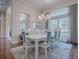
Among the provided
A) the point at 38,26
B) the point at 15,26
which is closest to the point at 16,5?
the point at 15,26

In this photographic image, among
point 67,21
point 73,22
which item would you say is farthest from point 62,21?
A: point 73,22

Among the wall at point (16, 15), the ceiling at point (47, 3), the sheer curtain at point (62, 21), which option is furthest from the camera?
the sheer curtain at point (62, 21)

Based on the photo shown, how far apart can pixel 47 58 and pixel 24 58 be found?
883 millimetres

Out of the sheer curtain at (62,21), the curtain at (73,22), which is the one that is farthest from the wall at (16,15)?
the curtain at (73,22)

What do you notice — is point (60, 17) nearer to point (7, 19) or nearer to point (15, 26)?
point (15, 26)

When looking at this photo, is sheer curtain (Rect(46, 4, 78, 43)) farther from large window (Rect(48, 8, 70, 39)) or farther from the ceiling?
the ceiling

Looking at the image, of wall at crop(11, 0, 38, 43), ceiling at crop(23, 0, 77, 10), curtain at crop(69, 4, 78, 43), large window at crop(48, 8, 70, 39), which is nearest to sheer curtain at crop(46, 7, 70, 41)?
large window at crop(48, 8, 70, 39)

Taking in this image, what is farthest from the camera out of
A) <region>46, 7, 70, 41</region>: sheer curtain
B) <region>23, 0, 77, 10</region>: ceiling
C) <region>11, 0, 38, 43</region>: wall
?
<region>46, 7, 70, 41</region>: sheer curtain

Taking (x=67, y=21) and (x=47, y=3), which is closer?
(x=67, y=21)

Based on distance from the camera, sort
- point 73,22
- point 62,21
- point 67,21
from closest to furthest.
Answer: point 73,22 < point 67,21 < point 62,21

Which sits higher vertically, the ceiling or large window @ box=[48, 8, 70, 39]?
the ceiling

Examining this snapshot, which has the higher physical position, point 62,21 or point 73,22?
point 62,21

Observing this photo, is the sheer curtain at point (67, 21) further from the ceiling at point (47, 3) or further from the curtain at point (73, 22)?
the ceiling at point (47, 3)

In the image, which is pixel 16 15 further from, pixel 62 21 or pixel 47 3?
pixel 62 21
